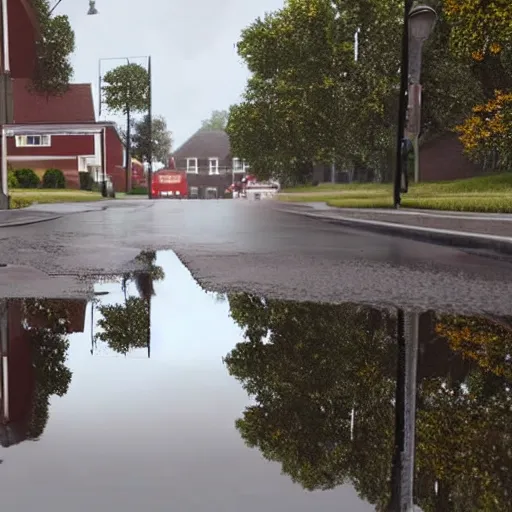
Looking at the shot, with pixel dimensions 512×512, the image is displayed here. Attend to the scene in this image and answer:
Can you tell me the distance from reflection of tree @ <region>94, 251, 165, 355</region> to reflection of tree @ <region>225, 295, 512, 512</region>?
0.69 meters

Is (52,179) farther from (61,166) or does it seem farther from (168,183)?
(168,183)

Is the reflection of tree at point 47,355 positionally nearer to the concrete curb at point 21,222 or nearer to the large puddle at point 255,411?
the large puddle at point 255,411

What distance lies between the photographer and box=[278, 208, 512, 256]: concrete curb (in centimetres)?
1034

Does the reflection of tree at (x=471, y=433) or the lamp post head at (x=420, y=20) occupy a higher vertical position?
the lamp post head at (x=420, y=20)

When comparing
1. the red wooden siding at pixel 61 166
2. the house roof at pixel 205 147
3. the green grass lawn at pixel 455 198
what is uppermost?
the house roof at pixel 205 147

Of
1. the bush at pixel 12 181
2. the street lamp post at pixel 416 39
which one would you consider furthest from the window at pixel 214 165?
the street lamp post at pixel 416 39

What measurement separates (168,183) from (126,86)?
10.9 metres

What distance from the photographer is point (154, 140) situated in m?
94.9

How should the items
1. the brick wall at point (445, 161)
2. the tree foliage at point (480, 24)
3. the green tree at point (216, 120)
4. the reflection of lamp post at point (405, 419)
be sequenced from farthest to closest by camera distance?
the green tree at point (216, 120), the brick wall at point (445, 161), the tree foliage at point (480, 24), the reflection of lamp post at point (405, 419)

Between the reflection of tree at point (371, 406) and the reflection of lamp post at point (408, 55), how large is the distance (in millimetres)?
14873

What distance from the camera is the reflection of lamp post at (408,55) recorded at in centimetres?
1835

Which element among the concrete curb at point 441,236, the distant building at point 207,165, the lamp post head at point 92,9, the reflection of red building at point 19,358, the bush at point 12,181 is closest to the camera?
the reflection of red building at point 19,358

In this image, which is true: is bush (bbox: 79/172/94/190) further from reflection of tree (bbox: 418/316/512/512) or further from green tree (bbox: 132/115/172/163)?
reflection of tree (bbox: 418/316/512/512)

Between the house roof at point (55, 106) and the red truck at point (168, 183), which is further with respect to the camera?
the red truck at point (168, 183)
